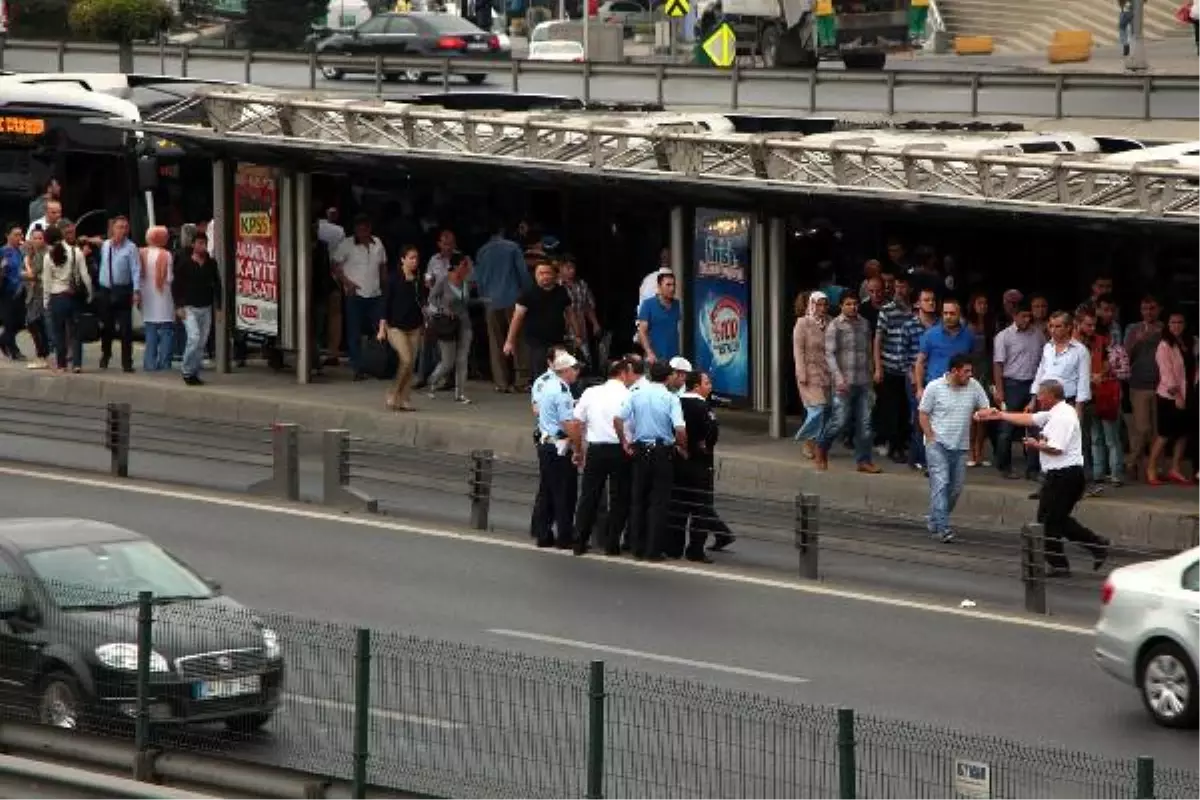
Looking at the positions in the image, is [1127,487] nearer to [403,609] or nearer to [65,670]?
[403,609]

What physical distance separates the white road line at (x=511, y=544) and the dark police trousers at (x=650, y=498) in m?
0.16

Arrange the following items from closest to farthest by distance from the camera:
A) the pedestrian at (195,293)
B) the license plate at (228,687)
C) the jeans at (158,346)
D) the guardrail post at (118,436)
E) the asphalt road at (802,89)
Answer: the license plate at (228,687) < the guardrail post at (118,436) < the pedestrian at (195,293) < the jeans at (158,346) < the asphalt road at (802,89)

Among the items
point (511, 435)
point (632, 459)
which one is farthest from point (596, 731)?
point (511, 435)

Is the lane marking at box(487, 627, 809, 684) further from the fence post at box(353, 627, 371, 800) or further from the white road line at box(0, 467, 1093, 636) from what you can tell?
the fence post at box(353, 627, 371, 800)

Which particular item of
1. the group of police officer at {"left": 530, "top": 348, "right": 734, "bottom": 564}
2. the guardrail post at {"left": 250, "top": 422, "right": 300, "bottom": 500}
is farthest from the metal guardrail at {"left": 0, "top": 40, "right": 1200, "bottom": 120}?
the group of police officer at {"left": 530, "top": 348, "right": 734, "bottom": 564}

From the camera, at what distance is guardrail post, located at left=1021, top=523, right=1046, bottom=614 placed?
66.2ft

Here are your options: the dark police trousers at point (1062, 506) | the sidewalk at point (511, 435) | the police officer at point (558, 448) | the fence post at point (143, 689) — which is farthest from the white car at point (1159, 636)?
the police officer at point (558, 448)

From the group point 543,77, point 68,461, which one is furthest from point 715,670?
point 543,77

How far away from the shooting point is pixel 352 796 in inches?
518

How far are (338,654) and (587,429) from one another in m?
9.12

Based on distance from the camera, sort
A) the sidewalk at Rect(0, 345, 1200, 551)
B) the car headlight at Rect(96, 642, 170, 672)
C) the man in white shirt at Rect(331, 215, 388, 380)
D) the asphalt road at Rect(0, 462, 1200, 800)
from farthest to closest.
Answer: the man in white shirt at Rect(331, 215, 388, 380), the sidewalk at Rect(0, 345, 1200, 551), the car headlight at Rect(96, 642, 170, 672), the asphalt road at Rect(0, 462, 1200, 800)

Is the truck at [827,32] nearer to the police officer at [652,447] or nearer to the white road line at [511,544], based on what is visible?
the white road line at [511,544]

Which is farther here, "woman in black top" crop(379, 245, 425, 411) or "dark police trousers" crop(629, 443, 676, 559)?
"woman in black top" crop(379, 245, 425, 411)

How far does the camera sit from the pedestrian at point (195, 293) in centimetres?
3055
